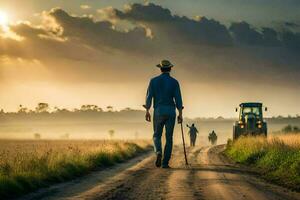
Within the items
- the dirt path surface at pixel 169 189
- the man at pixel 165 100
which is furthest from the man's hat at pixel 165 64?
the dirt path surface at pixel 169 189

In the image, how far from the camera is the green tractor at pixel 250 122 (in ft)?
128

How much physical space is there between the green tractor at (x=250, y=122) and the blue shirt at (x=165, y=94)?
22.6 m

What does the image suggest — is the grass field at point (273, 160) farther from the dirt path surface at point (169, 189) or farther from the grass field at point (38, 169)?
the grass field at point (38, 169)

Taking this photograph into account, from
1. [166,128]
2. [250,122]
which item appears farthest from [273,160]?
[250,122]

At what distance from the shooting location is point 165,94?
1666 cm

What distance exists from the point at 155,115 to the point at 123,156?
33.8 ft

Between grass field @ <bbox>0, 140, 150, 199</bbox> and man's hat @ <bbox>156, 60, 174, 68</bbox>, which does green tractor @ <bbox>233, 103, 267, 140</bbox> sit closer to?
grass field @ <bbox>0, 140, 150, 199</bbox>

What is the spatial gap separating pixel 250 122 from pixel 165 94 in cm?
2388

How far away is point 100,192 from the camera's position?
36.8 ft

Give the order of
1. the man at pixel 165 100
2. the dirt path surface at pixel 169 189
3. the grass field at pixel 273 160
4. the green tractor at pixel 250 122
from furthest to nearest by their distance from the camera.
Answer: the green tractor at pixel 250 122 → the man at pixel 165 100 → the grass field at pixel 273 160 → the dirt path surface at pixel 169 189

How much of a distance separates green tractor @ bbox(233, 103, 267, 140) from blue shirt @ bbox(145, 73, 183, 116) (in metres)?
22.6

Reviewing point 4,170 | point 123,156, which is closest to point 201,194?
point 4,170

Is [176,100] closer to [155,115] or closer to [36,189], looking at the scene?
[155,115]

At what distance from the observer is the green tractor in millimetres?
39062
